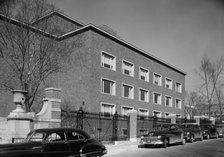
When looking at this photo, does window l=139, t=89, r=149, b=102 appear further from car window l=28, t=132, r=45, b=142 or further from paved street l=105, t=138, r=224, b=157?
car window l=28, t=132, r=45, b=142

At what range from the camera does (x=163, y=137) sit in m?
20.0


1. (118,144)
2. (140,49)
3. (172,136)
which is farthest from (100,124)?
(140,49)

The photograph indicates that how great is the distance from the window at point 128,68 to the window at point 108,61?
7.51ft

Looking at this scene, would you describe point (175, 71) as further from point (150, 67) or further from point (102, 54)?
point (102, 54)

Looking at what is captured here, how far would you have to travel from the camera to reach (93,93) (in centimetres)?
3170

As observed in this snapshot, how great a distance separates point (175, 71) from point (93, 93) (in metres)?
23.6

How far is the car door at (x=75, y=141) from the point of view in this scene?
1119 centimetres

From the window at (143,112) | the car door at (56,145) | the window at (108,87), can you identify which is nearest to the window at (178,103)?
the window at (143,112)

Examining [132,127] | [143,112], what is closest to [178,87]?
[143,112]

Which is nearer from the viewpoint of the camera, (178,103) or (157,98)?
(157,98)

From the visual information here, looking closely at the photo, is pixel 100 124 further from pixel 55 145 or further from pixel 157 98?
pixel 157 98

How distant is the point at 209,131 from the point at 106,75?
13155 mm

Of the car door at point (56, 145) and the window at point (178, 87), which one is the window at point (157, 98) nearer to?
the window at point (178, 87)

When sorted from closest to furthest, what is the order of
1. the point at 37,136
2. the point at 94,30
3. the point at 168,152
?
the point at 37,136, the point at 168,152, the point at 94,30
